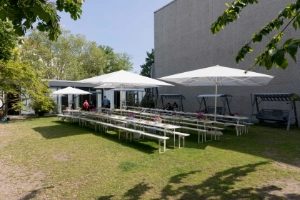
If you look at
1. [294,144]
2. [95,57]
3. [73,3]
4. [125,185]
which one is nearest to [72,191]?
[125,185]

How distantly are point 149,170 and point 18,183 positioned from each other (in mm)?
2522

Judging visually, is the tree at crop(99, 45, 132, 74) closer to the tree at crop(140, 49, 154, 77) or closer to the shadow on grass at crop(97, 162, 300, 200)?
the tree at crop(140, 49, 154, 77)

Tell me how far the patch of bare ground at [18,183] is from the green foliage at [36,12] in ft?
8.56

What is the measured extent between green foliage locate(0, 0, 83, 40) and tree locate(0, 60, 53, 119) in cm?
1285

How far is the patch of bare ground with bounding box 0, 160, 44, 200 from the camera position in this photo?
3661 mm

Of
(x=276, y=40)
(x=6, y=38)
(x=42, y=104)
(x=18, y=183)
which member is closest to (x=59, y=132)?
(x=6, y=38)

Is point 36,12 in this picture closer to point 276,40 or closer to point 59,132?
point 276,40

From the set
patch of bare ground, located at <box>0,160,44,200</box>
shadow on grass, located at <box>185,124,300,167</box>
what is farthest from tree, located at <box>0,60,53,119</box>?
shadow on grass, located at <box>185,124,300,167</box>

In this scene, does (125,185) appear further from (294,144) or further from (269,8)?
(269,8)

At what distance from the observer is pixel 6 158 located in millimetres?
5859

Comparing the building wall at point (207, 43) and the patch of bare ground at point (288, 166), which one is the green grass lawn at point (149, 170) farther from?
the building wall at point (207, 43)

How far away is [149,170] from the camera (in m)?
4.64

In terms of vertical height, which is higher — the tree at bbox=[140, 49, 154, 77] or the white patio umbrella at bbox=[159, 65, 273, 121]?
the tree at bbox=[140, 49, 154, 77]

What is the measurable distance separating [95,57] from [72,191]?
34726 mm
